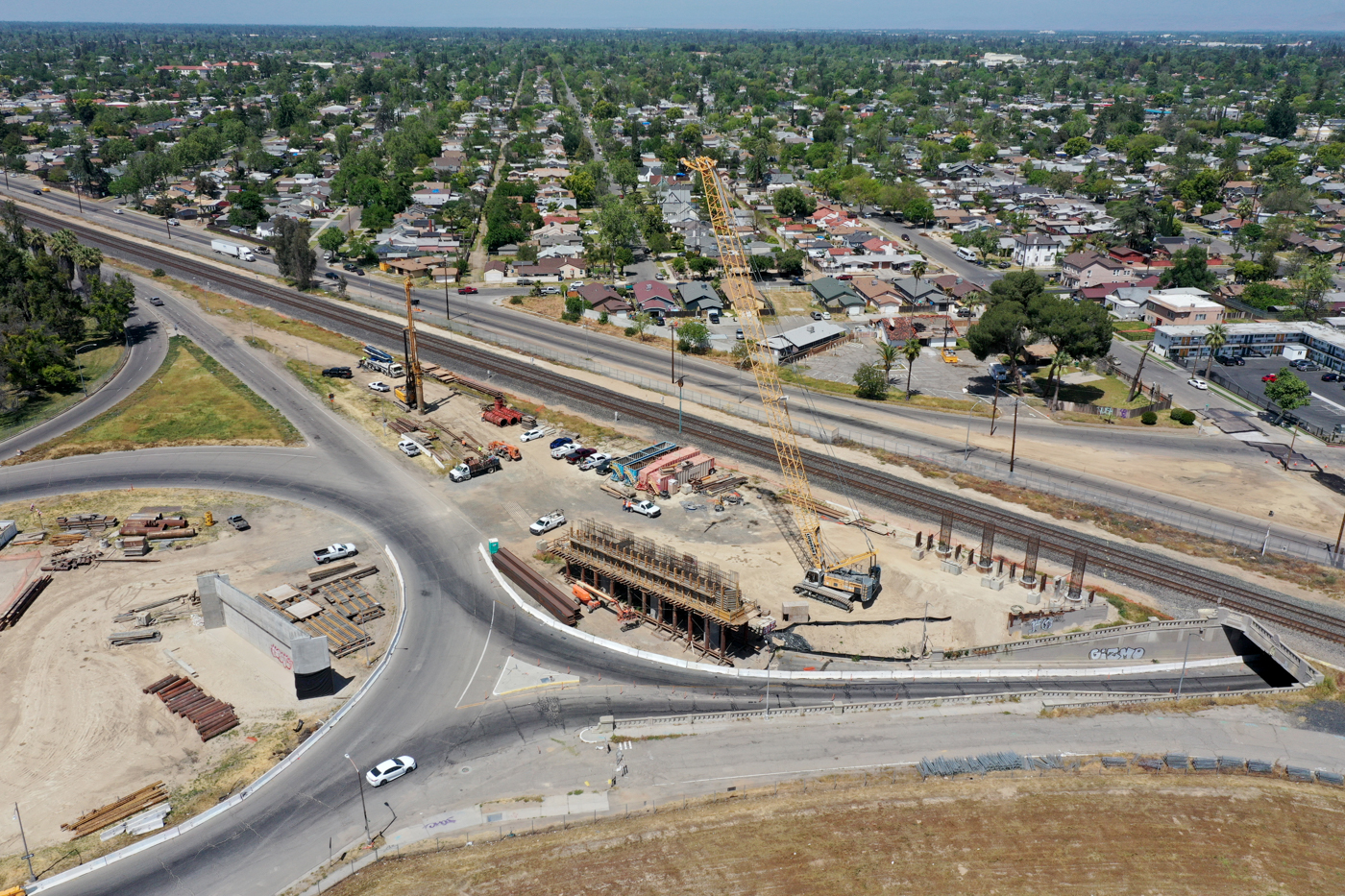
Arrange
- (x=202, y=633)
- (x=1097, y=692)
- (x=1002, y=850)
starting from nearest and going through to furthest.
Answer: (x=1002, y=850) → (x=1097, y=692) → (x=202, y=633)

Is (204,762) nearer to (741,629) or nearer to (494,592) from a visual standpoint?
(494,592)

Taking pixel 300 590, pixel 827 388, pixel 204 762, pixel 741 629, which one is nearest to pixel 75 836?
pixel 204 762

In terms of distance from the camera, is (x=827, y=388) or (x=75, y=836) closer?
(x=75, y=836)

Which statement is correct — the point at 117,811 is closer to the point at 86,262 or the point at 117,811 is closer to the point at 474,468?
the point at 474,468

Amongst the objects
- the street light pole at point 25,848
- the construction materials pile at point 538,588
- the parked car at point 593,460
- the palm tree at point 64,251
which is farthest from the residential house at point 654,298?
the street light pole at point 25,848

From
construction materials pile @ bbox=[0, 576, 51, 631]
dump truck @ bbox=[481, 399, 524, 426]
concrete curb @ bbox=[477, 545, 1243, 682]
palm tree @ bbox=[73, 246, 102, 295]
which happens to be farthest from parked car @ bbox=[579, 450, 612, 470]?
palm tree @ bbox=[73, 246, 102, 295]

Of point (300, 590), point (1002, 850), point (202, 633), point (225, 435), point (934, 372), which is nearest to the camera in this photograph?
point (1002, 850)

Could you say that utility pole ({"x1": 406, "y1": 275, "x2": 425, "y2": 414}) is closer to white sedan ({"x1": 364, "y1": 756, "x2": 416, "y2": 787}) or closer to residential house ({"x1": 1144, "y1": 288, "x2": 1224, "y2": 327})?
white sedan ({"x1": 364, "y1": 756, "x2": 416, "y2": 787})
